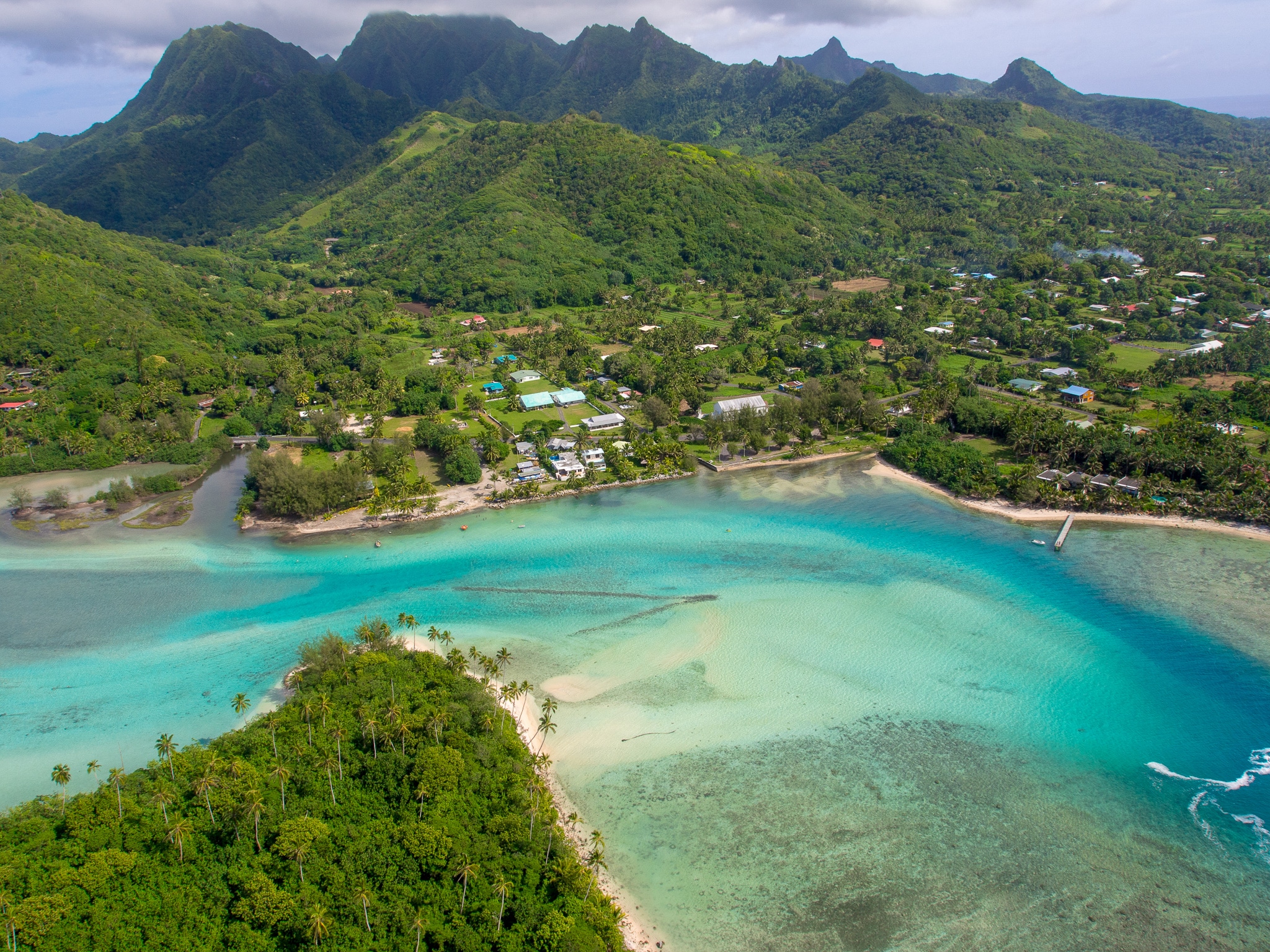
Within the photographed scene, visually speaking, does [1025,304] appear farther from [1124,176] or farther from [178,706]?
[178,706]

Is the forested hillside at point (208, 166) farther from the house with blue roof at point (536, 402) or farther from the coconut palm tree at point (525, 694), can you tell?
the coconut palm tree at point (525, 694)

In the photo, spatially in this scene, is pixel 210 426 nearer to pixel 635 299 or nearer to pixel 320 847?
pixel 320 847

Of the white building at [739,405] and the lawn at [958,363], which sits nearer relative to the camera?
the white building at [739,405]

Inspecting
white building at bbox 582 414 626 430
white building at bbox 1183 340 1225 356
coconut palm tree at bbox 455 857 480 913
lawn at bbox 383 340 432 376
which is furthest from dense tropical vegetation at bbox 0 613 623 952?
white building at bbox 1183 340 1225 356

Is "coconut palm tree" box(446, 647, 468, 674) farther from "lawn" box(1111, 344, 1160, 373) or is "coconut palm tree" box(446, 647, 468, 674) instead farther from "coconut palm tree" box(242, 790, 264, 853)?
"lawn" box(1111, 344, 1160, 373)

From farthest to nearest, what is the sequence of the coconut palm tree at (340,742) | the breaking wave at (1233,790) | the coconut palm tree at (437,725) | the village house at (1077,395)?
the village house at (1077,395), the coconut palm tree at (437,725), the coconut palm tree at (340,742), the breaking wave at (1233,790)

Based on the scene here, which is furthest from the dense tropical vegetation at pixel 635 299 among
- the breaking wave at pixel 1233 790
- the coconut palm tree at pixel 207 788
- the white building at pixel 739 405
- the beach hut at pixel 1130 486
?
the coconut palm tree at pixel 207 788

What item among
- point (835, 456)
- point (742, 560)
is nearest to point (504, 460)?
point (742, 560)
